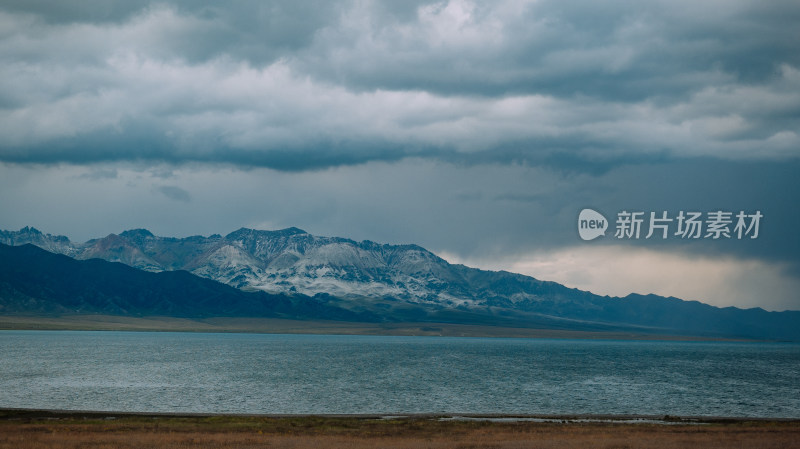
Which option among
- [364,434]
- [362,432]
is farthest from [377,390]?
[364,434]

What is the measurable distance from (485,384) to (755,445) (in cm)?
7765

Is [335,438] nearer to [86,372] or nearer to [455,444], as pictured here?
[455,444]

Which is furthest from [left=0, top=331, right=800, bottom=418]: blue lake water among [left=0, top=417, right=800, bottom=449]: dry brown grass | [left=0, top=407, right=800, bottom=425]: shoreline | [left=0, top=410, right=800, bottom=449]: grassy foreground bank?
[left=0, top=417, right=800, bottom=449]: dry brown grass

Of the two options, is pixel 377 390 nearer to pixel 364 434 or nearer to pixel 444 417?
pixel 444 417

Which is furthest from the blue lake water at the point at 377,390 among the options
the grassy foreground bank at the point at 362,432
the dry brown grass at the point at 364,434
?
the dry brown grass at the point at 364,434

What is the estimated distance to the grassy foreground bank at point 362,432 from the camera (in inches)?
2256

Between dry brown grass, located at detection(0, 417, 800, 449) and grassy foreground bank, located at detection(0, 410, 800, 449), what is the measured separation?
0.25 feet

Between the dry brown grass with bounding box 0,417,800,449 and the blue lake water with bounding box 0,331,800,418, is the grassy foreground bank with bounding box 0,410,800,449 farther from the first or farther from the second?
the blue lake water with bounding box 0,331,800,418

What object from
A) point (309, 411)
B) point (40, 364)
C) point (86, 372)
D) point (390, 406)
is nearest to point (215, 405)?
point (309, 411)

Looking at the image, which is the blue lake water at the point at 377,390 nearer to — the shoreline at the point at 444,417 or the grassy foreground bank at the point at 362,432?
the shoreline at the point at 444,417

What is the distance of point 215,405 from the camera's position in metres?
96.5

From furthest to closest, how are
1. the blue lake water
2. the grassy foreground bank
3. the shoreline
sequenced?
the blue lake water → the shoreline → the grassy foreground bank

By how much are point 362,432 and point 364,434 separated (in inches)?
50.6

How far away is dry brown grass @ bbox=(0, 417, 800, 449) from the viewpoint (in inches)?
2247
